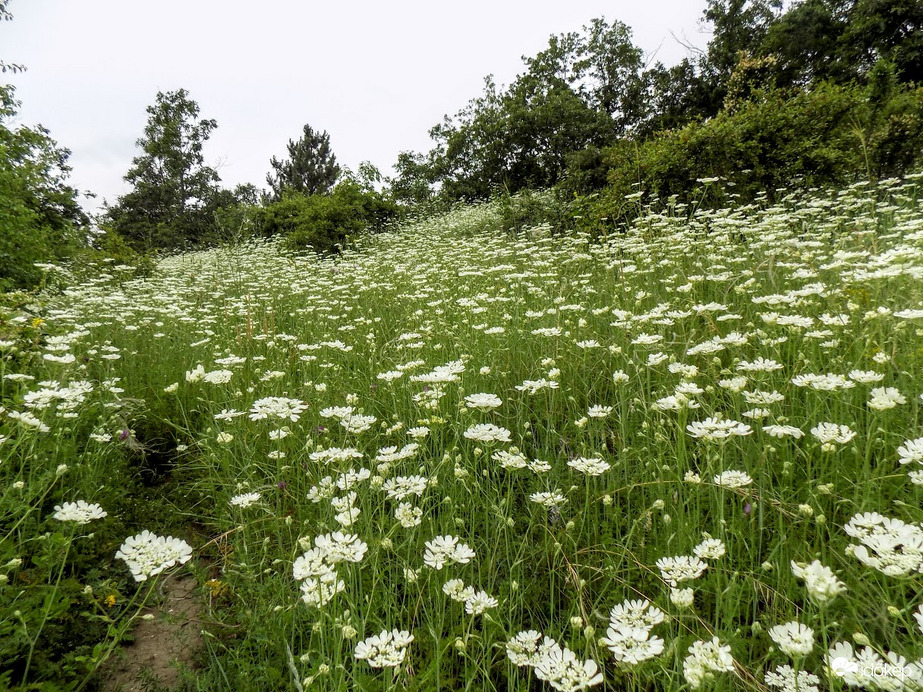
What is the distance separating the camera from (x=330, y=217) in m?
11.3

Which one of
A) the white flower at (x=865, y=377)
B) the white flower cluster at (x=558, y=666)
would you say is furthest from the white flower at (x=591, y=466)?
the white flower at (x=865, y=377)

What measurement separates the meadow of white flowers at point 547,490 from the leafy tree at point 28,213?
1.25 meters

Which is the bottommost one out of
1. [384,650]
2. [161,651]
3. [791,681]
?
[161,651]

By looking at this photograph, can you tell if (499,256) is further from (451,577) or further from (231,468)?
(451,577)

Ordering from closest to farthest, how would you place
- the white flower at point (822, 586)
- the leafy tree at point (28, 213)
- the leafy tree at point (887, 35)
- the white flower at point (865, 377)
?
1. the white flower at point (822, 586)
2. the white flower at point (865, 377)
3. the leafy tree at point (28, 213)
4. the leafy tree at point (887, 35)

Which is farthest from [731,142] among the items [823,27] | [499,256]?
[823,27]

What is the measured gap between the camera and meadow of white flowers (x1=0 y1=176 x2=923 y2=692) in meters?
1.14

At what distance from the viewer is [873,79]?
1036 cm

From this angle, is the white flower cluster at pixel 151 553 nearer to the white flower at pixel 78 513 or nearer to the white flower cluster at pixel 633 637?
the white flower at pixel 78 513

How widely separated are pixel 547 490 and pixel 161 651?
54.3 inches

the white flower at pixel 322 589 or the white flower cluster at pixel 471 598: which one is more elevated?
the white flower at pixel 322 589

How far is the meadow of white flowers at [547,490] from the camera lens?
1142mm

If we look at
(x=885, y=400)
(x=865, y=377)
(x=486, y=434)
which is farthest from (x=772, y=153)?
(x=486, y=434)

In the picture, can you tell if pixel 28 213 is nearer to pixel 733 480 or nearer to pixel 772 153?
pixel 733 480
